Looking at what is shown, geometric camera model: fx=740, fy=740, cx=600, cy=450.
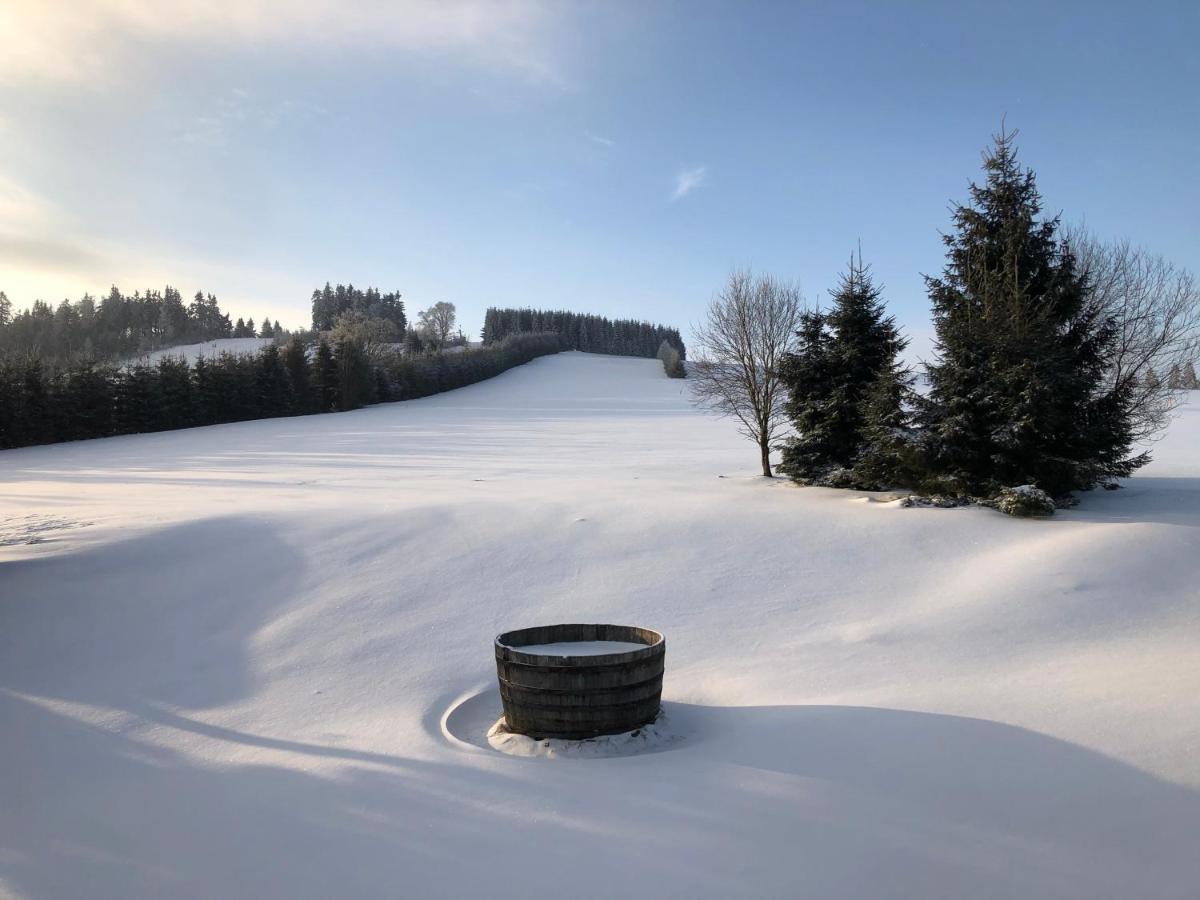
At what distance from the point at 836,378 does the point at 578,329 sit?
394 feet

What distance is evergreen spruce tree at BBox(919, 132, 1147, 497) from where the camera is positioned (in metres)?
12.7

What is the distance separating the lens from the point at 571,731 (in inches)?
217

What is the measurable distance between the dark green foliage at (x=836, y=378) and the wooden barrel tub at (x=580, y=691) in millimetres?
11421

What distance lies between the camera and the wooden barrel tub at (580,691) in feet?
17.9

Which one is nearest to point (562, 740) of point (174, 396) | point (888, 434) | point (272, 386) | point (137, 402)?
point (888, 434)

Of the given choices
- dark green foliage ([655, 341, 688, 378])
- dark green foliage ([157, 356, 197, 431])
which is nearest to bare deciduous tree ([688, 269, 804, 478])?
dark green foliage ([157, 356, 197, 431])

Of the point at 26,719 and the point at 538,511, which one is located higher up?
the point at 538,511

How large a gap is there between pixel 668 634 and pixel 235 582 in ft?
19.2

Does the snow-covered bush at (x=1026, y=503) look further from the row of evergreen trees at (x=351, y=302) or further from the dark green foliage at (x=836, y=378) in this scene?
the row of evergreen trees at (x=351, y=302)

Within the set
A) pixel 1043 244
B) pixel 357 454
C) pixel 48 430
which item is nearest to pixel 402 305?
pixel 48 430

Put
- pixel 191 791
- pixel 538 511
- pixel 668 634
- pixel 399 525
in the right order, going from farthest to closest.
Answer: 1. pixel 538 511
2. pixel 399 525
3. pixel 668 634
4. pixel 191 791

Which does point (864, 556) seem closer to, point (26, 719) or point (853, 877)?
point (853, 877)

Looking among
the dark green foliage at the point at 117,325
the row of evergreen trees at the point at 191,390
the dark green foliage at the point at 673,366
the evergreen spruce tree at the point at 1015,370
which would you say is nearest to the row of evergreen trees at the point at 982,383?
the evergreen spruce tree at the point at 1015,370

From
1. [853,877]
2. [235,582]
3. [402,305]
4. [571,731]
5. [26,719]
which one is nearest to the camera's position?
[853,877]
